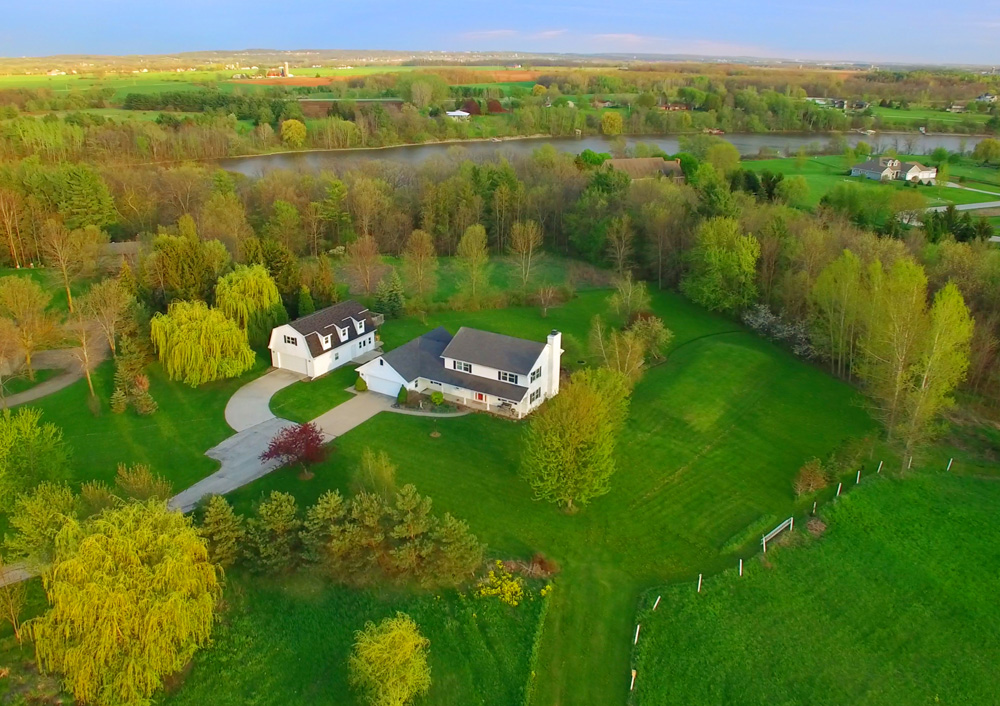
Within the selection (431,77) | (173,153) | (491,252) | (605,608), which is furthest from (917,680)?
(431,77)

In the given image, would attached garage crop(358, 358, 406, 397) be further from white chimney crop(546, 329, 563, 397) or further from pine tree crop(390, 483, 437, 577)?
pine tree crop(390, 483, 437, 577)

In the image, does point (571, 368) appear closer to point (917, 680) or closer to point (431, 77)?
point (917, 680)

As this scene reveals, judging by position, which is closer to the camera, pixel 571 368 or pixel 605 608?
pixel 605 608

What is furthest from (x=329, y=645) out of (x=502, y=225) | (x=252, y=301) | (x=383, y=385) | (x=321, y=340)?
(x=502, y=225)

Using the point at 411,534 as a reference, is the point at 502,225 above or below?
above

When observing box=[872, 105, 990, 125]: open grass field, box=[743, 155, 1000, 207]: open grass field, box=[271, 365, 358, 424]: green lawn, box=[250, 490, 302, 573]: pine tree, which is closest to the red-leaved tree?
box=[271, 365, 358, 424]: green lawn

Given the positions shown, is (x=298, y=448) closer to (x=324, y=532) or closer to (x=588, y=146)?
(x=324, y=532)
